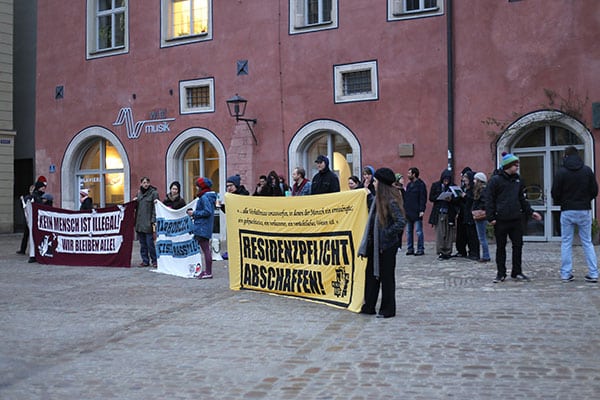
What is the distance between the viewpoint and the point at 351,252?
9180 millimetres

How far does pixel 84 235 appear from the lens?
1559 centimetres

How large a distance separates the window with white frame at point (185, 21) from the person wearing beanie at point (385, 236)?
14.8 m

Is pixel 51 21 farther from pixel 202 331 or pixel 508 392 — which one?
pixel 508 392

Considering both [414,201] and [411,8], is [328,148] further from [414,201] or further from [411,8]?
[414,201]

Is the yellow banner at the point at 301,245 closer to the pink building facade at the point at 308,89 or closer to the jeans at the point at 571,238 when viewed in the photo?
the jeans at the point at 571,238

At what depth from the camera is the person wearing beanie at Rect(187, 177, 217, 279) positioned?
12.6 metres

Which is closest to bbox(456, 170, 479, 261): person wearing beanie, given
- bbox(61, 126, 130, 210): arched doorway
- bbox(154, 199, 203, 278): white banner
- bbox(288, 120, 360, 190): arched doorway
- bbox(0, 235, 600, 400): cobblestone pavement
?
bbox(0, 235, 600, 400): cobblestone pavement

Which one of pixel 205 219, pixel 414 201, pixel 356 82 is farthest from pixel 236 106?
pixel 205 219

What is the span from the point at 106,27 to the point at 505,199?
17620 millimetres

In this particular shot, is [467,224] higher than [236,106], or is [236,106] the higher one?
[236,106]

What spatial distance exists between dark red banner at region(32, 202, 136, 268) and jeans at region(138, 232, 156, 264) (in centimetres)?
24

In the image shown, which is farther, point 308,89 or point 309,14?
point 309,14

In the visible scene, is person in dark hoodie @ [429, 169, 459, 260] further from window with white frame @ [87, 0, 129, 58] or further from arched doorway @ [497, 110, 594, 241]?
window with white frame @ [87, 0, 129, 58]

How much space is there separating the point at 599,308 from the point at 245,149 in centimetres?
1391
